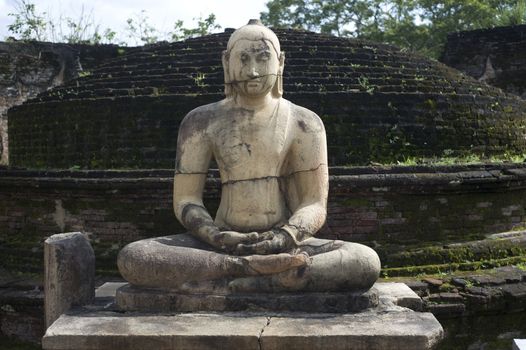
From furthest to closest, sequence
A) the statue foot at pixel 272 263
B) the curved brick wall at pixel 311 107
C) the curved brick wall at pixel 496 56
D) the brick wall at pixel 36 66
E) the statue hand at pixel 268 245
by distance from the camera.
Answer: the curved brick wall at pixel 496 56, the brick wall at pixel 36 66, the curved brick wall at pixel 311 107, the statue hand at pixel 268 245, the statue foot at pixel 272 263

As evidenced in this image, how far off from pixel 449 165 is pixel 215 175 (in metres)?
2.92

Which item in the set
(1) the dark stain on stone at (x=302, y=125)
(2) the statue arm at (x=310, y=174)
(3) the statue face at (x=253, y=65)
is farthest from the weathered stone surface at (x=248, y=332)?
(3) the statue face at (x=253, y=65)

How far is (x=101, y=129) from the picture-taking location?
31.4 feet

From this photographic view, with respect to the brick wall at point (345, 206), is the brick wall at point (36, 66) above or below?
above

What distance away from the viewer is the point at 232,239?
3770mm

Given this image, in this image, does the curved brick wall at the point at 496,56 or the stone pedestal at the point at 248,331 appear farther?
the curved brick wall at the point at 496,56

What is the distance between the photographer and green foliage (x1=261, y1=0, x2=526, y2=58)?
23109mm

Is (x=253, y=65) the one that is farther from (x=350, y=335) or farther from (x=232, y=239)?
(x=350, y=335)

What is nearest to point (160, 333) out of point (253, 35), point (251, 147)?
point (251, 147)

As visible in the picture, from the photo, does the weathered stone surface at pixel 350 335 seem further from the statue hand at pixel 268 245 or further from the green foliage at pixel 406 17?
the green foliage at pixel 406 17

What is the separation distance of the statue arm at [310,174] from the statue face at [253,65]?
41cm

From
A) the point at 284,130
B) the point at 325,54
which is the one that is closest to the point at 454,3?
the point at 325,54

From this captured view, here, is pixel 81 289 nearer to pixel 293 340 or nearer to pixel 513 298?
pixel 293 340

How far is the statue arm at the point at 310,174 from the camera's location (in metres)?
4.04
